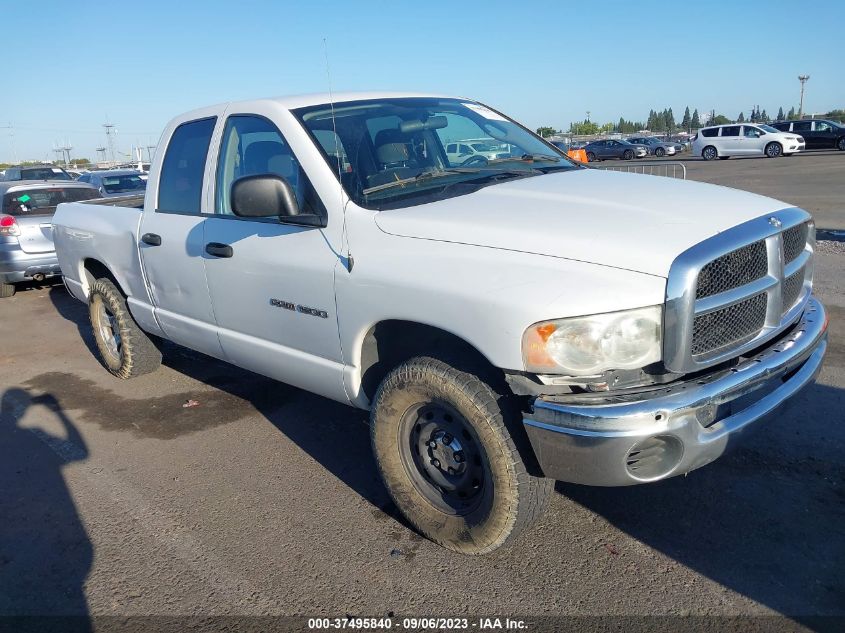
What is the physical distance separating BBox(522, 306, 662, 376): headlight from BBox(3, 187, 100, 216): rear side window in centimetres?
892

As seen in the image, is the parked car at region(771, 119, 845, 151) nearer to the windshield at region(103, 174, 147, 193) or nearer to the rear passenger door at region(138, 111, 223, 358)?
the windshield at region(103, 174, 147, 193)

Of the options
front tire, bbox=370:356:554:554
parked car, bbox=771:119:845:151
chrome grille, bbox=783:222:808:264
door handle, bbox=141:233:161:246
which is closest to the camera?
front tire, bbox=370:356:554:554

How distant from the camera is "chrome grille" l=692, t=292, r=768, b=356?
8.65 ft

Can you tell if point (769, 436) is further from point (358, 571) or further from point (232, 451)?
point (232, 451)

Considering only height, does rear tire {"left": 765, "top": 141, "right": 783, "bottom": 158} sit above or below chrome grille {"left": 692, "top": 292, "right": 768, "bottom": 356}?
below

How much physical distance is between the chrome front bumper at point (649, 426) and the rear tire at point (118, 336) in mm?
4069

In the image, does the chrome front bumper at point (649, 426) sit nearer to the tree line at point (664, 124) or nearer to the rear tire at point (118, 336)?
the rear tire at point (118, 336)

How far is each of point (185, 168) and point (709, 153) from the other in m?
34.6

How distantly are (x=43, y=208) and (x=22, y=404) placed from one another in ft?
16.4

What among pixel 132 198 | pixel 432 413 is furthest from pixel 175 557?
pixel 132 198

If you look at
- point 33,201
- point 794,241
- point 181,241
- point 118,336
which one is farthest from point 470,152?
point 33,201

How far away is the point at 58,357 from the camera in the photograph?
6.86 m

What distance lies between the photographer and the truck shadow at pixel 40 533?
3014mm

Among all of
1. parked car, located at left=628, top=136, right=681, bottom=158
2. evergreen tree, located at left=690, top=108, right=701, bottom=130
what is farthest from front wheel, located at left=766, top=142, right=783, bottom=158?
evergreen tree, located at left=690, top=108, right=701, bottom=130
